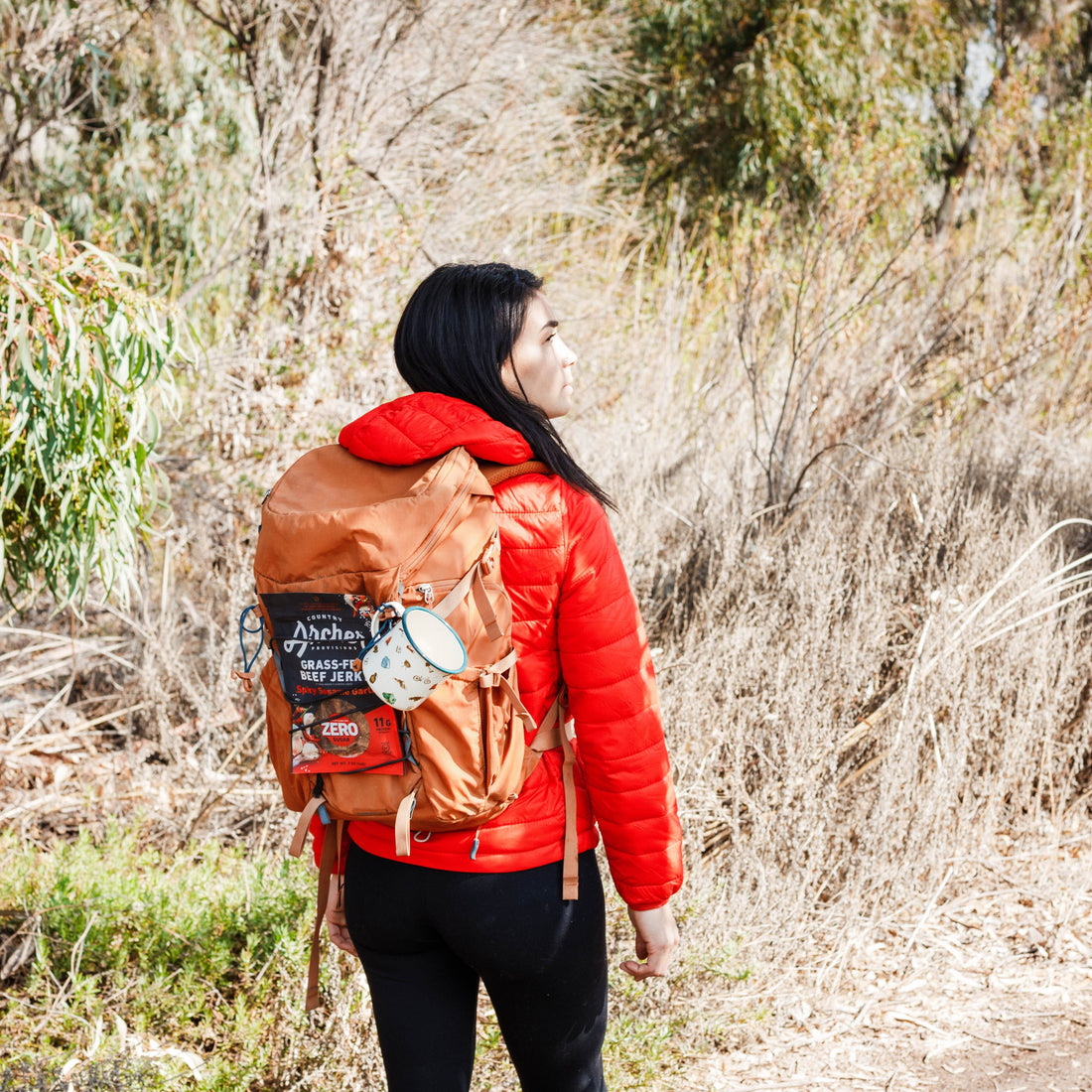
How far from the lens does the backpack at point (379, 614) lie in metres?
1.35

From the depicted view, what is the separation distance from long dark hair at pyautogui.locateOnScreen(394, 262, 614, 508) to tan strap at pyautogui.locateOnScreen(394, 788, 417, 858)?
49cm

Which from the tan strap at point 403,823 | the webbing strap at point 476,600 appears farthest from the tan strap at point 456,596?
the tan strap at point 403,823

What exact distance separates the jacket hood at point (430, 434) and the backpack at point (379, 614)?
0.02 meters

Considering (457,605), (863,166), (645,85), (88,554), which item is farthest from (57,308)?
(645,85)

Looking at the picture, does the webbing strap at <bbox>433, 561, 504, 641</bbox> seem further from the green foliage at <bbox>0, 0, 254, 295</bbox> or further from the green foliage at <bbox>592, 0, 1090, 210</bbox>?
the green foliage at <bbox>592, 0, 1090, 210</bbox>

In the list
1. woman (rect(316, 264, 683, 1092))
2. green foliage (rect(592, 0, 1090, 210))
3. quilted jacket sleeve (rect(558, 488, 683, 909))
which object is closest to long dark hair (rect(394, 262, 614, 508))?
woman (rect(316, 264, 683, 1092))

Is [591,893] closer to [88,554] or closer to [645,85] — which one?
[88,554]

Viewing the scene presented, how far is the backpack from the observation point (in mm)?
1348

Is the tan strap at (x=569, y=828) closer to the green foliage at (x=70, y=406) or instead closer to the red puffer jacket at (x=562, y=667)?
the red puffer jacket at (x=562, y=667)

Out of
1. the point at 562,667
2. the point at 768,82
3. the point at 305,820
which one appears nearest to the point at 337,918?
the point at 305,820

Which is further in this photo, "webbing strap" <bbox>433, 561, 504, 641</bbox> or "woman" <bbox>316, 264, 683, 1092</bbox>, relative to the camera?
"woman" <bbox>316, 264, 683, 1092</bbox>

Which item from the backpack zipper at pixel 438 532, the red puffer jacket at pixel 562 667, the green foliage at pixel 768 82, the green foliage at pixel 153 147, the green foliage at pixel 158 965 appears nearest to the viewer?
the backpack zipper at pixel 438 532

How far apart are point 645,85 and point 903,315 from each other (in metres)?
6.34

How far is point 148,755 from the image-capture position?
4129mm
